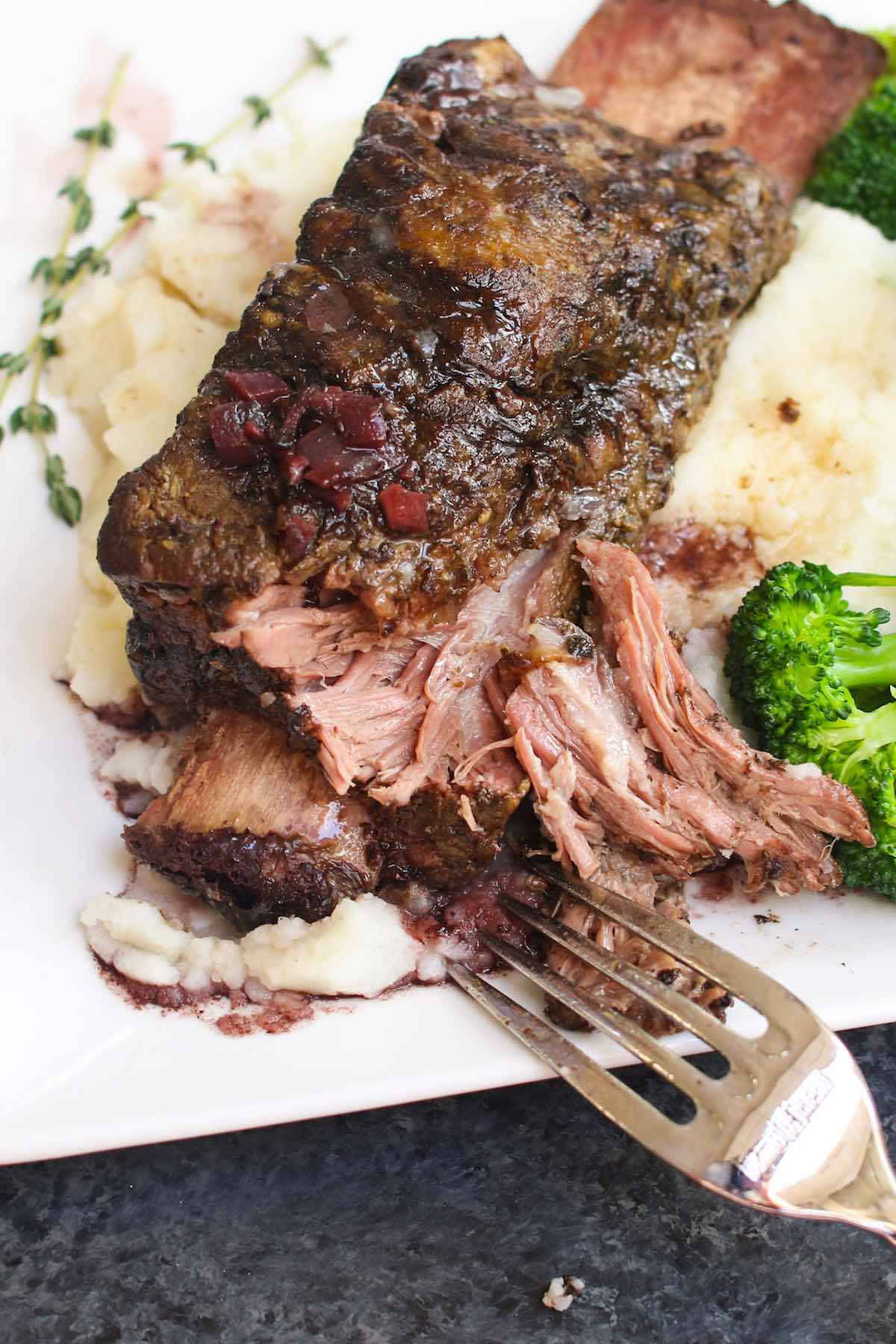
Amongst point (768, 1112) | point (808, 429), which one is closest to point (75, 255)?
point (808, 429)

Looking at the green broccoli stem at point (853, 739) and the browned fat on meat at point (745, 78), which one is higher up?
the browned fat on meat at point (745, 78)

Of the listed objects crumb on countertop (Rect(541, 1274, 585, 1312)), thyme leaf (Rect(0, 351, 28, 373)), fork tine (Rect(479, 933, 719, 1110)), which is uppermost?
thyme leaf (Rect(0, 351, 28, 373))

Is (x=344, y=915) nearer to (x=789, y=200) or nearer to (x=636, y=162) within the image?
(x=636, y=162)

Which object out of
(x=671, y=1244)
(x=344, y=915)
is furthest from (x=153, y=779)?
(x=671, y=1244)

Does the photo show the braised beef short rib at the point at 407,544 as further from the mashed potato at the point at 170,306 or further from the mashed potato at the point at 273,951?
the mashed potato at the point at 170,306

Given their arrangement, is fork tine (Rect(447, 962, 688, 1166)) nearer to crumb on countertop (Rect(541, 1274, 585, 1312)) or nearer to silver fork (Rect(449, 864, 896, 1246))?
silver fork (Rect(449, 864, 896, 1246))

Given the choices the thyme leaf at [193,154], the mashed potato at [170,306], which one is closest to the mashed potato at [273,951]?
the mashed potato at [170,306]

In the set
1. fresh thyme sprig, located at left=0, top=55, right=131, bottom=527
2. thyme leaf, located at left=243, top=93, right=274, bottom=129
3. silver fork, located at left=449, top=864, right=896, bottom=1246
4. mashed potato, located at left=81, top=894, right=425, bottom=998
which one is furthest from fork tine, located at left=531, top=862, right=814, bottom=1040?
thyme leaf, located at left=243, top=93, right=274, bottom=129
